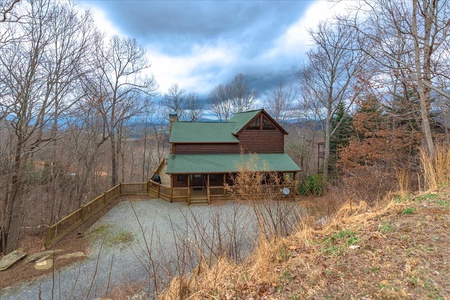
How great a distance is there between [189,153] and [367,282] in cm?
1519

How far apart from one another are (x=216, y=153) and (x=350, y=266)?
14.8 metres

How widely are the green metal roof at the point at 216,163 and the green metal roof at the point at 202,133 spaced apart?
118 cm

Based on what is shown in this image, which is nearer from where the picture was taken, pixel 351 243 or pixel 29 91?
pixel 351 243

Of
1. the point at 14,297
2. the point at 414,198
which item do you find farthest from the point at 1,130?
the point at 414,198

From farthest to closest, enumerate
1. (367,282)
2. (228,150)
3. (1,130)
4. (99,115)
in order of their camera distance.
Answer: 1. (228,150)
2. (99,115)
3. (1,130)
4. (367,282)

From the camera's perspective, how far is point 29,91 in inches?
356

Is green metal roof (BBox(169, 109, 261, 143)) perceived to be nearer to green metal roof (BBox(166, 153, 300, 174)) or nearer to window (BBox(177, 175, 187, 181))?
green metal roof (BBox(166, 153, 300, 174))

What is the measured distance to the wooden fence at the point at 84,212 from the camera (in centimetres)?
897

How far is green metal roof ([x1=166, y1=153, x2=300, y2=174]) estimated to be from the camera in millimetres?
14742

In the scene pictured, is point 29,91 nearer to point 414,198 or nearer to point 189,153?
point 189,153

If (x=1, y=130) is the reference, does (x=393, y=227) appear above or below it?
below

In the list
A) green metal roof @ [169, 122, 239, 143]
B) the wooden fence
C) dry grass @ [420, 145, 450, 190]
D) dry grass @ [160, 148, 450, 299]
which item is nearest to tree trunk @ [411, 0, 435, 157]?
dry grass @ [420, 145, 450, 190]

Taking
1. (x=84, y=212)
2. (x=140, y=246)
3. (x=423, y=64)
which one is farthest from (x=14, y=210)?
(x=423, y=64)

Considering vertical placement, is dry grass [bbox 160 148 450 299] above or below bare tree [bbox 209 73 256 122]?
below
